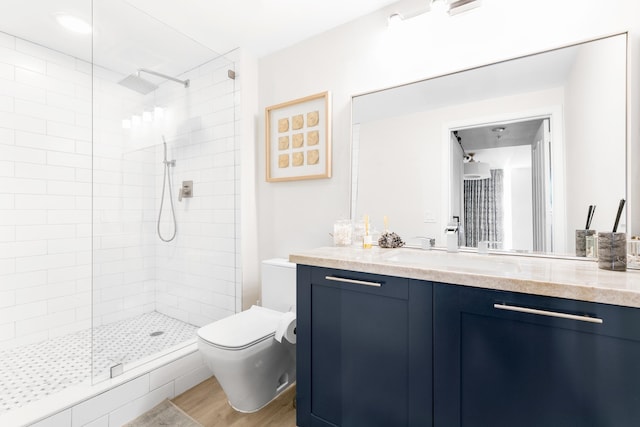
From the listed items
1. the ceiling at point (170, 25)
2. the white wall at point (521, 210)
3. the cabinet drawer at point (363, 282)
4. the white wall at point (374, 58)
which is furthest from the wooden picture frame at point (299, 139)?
the white wall at point (521, 210)

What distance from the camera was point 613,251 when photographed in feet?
3.93

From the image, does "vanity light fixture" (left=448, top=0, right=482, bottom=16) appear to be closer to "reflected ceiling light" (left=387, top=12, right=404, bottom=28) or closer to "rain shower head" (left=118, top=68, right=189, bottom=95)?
"reflected ceiling light" (left=387, top=12, right=404, bottom=28)

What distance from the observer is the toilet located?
1583 mm

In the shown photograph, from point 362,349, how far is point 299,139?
153 centimetres

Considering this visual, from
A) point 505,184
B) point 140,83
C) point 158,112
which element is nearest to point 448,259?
point 505,184

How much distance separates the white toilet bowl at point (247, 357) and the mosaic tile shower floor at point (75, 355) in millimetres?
610

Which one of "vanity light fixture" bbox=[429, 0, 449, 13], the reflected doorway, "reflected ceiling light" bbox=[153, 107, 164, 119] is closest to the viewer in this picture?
the reflected doorway

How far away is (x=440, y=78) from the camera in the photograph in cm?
177

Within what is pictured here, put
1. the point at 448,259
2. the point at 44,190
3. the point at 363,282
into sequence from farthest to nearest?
the point at 44,190 < the point at 448,259 < the point at 363,282

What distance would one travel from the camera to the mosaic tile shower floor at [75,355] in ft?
5.75

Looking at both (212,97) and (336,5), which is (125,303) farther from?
(336,5)

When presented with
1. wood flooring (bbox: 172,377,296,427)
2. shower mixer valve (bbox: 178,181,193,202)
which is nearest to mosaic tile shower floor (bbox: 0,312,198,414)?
wood flooring (bbox: 172,377,296,427)

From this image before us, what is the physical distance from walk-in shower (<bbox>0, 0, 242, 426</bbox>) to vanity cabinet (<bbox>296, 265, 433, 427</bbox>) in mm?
994

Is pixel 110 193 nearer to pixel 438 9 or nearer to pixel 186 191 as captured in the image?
pixel 186 191
